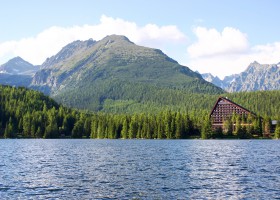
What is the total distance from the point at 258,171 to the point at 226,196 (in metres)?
25.3

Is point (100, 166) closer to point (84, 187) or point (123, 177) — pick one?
point (123, 177)

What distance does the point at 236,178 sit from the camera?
62.0 m

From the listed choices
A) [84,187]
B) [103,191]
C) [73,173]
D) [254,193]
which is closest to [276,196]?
[254,193]

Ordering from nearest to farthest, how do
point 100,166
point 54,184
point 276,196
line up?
point 276,196, point 54,184, point 100,166

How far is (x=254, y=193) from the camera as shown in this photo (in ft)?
163

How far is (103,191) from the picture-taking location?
50.7 metres

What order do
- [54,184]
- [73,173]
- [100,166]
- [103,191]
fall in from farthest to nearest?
[100,166] < [73,173] < [54,184] < [103,191]

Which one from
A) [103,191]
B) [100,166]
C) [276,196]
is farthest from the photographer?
[100,166]

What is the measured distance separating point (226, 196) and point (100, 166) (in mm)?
35343

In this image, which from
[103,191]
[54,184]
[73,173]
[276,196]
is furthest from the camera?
[73,173]

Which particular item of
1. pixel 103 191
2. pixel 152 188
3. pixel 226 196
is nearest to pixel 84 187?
pixel 103 191

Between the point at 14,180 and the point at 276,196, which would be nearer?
the point at 276,196

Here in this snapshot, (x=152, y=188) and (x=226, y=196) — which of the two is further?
(x=152, y=188)

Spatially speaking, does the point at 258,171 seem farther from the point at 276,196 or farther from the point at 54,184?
the point at 54,184
